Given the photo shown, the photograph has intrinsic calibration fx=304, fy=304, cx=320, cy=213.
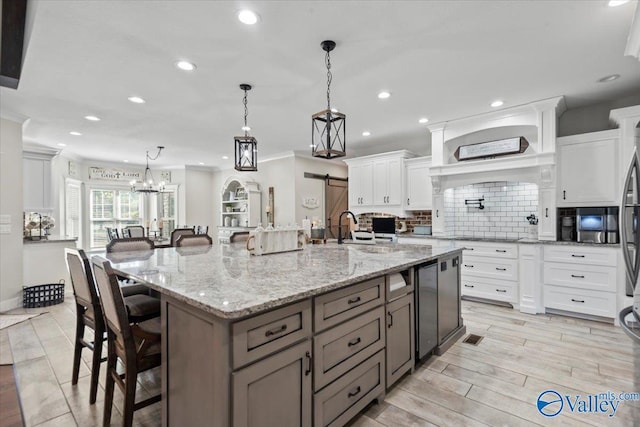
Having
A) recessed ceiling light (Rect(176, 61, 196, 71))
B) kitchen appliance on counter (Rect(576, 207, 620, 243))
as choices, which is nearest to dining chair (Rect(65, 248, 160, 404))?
recessed ceiling light (Rect(176, 61, 196, 71))

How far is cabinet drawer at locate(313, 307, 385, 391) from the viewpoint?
61.6 inches

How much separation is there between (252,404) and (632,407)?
2512 millimetres

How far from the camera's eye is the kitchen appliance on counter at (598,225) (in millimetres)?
3559

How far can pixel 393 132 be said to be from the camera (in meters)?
5.30

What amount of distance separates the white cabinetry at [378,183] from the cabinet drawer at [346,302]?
3.78m

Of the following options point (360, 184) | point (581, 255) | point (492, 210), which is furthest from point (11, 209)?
point (581, 255)

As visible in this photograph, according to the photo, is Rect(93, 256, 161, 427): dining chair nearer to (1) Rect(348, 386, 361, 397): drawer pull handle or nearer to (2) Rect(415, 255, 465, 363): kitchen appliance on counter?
(1) Rect(348, 386, 361, 397): drawer pull handle

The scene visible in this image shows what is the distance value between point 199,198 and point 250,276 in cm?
749

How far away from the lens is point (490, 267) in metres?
4.19

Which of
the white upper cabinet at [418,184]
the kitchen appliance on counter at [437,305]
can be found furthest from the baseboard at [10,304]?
the white upper cabinet at [418,184]

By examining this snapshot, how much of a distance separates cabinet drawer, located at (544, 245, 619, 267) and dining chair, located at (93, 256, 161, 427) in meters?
4.34

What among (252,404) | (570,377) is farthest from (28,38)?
(570,377)

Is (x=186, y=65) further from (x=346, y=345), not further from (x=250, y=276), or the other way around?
(x=346, y=345)

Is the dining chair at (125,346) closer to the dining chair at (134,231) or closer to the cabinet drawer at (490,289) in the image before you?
the cabinet drawer at (490,289)
